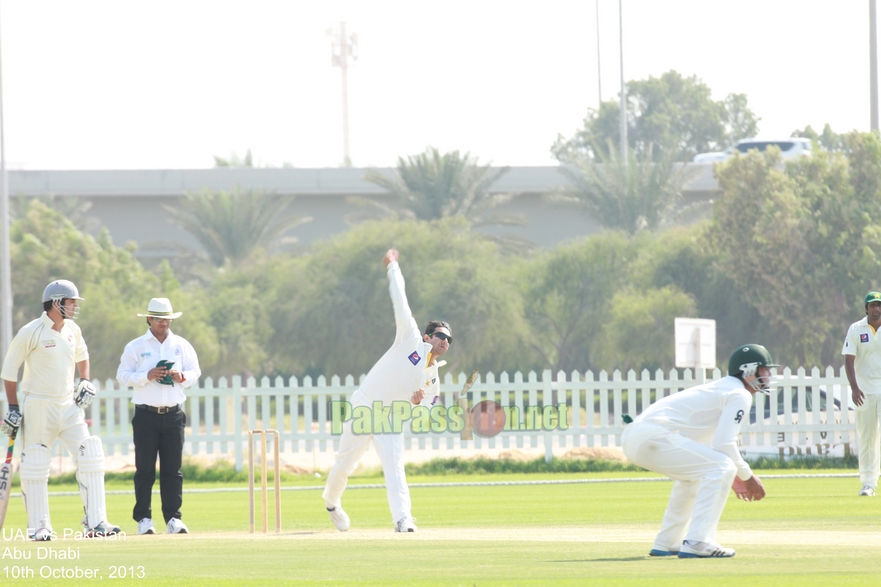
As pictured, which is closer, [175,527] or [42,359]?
[42,359]

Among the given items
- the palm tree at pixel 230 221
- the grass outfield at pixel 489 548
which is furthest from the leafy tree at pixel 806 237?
the grass outfield at pixel 489 548

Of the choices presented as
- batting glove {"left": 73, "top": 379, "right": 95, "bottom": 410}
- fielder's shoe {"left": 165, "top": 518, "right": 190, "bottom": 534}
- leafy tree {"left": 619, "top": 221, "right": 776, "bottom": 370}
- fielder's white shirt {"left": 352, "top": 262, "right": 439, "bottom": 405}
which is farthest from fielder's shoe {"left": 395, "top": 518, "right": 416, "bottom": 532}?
leafy tree {"left": 619, "top": 221, "right": 776, "bottom": 370}

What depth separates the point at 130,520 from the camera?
42.9 ft

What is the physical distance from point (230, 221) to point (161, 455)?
1204 inches

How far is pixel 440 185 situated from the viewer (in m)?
39.4

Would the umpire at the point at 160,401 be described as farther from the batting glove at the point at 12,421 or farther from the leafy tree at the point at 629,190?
the leafy tree at the point at 629,190

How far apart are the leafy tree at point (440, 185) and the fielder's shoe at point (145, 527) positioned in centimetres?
2848

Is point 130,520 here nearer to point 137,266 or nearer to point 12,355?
point 12,355

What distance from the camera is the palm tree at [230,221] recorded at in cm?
4131

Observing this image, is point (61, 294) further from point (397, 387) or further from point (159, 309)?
point (397, 387)

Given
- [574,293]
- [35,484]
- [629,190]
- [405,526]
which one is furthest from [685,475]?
[629,190]

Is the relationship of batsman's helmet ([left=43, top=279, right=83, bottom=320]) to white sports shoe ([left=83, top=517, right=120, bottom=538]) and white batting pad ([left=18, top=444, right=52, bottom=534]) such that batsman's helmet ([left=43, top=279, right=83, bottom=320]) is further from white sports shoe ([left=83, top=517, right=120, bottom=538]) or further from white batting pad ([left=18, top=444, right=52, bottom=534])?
white sports shoe ([left=83, top=517, right=120, bottom=538])

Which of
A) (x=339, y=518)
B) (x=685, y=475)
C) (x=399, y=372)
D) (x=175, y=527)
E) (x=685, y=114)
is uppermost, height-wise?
(x=685, y=114)

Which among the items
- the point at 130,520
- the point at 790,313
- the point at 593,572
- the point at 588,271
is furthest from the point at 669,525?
the point at 588,271
